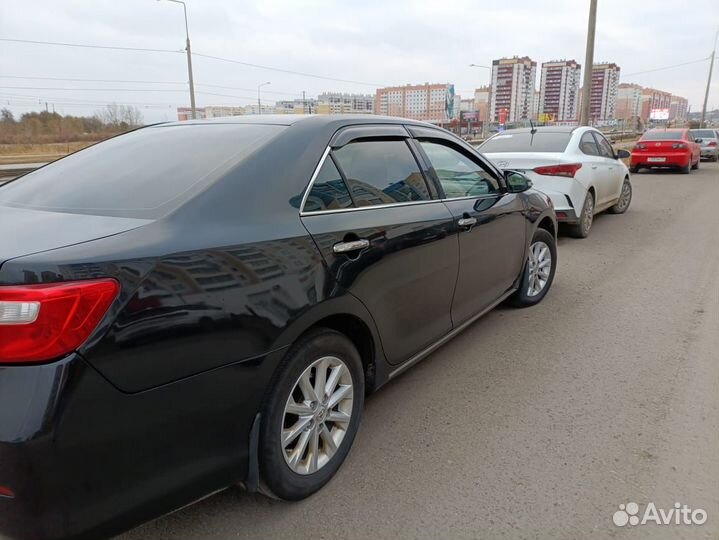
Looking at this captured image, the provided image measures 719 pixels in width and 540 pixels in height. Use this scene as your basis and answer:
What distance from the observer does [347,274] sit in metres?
2.49

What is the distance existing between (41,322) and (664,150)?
63.6 ft

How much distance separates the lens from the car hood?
1.74 metres

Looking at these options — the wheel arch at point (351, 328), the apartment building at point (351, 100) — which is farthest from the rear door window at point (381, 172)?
the apartment building at point (351, 100)

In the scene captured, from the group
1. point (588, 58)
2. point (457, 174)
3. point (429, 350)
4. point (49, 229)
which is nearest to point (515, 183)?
point (457, 174)

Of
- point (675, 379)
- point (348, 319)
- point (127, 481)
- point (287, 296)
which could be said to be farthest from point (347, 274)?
point (675, 379)

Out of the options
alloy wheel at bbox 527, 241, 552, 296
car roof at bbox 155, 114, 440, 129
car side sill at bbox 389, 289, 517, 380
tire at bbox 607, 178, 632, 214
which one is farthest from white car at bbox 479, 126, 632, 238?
car roof at bbox 155, 114, 440, 129

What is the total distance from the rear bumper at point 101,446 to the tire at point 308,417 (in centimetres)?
20

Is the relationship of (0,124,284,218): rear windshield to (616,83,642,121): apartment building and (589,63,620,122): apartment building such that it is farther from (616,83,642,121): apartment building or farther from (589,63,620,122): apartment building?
(616,83,642,121): apartment building

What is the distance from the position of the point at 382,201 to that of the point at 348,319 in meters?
0.69

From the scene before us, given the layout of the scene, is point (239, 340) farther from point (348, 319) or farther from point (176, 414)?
point (348, 319)

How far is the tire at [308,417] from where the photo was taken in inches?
86.8

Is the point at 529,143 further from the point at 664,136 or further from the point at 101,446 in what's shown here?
the point at 664,136

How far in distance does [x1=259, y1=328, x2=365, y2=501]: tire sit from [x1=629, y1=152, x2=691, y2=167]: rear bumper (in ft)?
57.3

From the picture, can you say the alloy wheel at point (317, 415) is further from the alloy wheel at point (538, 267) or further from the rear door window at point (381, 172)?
the alloy wheel at point (538, 267)
